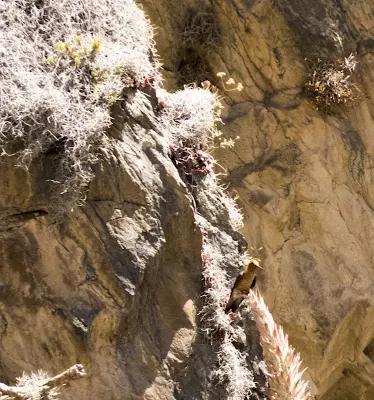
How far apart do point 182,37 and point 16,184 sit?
2.99 metres

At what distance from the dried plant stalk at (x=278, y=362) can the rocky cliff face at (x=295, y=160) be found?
4.69 ft

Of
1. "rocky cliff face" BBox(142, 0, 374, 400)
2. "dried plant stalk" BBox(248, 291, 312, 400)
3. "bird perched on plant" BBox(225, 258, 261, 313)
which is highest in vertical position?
"rocky cliff face" BBox(142, 0, 374, 400)

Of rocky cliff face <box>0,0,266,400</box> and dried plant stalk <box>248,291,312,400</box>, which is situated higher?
rocky cliff face <box>0,0,266,400</box>

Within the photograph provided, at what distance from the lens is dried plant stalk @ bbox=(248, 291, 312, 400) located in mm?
4668

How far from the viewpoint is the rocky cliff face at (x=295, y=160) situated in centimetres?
630

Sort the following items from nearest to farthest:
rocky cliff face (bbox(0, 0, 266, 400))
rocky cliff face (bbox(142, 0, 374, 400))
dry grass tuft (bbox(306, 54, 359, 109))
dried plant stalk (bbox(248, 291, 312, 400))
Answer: rocky cliff face (bbox(0, 0, 266, 400))
dried plant stalk (bbox(248, 291, 312, 400))
rocky cliff face (bbox(142, 0, 374, 400))
dry grass tuft (bbox(306, 54, 359, 109))

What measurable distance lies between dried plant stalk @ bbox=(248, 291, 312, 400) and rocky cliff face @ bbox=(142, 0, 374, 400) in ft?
4.69

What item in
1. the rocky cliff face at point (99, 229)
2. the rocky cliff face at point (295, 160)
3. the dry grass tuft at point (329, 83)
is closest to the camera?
the rocky cliff face at point (99, 229)

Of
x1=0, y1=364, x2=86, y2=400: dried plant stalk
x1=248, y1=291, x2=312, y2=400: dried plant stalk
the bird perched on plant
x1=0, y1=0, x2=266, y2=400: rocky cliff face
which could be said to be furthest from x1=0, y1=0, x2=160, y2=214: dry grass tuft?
x1=248, y1=291, x2=312, y2=400: dried plant stalk

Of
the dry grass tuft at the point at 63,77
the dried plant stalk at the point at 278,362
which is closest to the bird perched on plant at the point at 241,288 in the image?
the dried plant stalk at the point at 278,362

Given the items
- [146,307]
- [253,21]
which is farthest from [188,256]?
[253,21]

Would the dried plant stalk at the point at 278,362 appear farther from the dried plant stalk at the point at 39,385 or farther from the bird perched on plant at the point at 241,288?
the dried plant stalk at the point at 39,385

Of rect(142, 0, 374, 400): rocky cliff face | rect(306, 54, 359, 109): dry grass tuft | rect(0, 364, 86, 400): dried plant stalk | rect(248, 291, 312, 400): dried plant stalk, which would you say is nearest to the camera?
rect(0, 364, 86, 400): dried plant stalk

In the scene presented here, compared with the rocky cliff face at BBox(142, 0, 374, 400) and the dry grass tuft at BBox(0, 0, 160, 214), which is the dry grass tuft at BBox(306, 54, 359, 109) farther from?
the dry grass tuft at BBox(0, 0, 160, 214)
